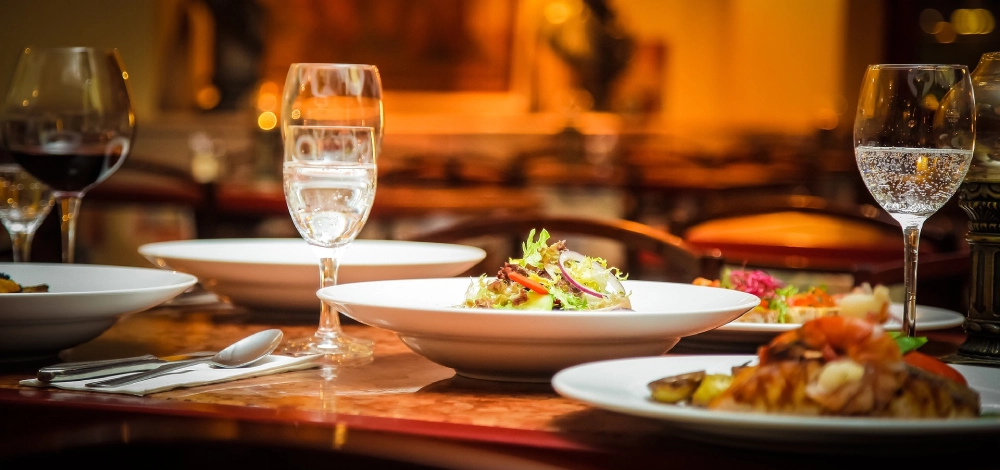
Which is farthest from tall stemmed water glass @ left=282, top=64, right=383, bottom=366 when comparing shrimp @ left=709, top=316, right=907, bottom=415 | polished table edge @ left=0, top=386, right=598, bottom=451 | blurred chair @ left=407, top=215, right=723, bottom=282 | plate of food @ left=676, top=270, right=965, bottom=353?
blurred chair @ left=407, top=215, right=723, bottom=282

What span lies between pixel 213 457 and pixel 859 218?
216cm

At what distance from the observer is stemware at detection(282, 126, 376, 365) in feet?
3.28

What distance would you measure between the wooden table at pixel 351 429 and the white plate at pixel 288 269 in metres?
0.31

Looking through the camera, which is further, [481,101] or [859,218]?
[481,101]

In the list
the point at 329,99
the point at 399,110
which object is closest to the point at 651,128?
the point at 399,110

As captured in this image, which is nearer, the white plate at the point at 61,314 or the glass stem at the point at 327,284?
the white plate at the point at 61,314

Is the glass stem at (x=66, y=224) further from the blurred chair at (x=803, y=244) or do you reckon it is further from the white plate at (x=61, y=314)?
the blurred chair at (x=803, y=244)

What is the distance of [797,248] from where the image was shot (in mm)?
3268

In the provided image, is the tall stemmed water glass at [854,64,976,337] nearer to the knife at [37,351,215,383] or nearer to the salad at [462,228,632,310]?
the salad at [462,228,632,310]

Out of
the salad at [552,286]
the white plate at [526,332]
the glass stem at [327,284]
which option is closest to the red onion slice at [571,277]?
the salad at [552,286]

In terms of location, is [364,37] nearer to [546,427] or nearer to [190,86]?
[190,86]

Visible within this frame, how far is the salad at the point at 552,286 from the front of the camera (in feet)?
3.22

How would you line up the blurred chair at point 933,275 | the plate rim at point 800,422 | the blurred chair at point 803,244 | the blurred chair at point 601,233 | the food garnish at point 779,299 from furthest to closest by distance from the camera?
the blurred chair at point 803,244, the blurred chair at point 601,233, the blurred chair at point 933,275, the food garnish at point 779,299, the plate rim at point 800,422

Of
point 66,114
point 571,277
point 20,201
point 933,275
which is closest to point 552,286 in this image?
point 571,277
